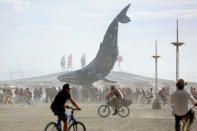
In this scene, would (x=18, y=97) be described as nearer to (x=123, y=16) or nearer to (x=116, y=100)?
(x=123, y=16)

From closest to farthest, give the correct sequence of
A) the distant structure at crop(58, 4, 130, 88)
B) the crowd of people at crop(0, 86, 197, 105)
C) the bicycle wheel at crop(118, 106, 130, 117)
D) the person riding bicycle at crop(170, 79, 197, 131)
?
the person riding bicycle at crop(170, 79, 197, 131) < the bicycle wheel at crop(118, 106, 130, 117) < the crowd of people at crop(0, 86, 197, 105) < the distant structure at crop(58, 4, 130, 88)

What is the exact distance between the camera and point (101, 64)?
210 ft

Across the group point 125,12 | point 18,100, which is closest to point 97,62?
point 125,12

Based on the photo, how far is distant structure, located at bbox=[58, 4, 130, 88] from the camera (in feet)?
205

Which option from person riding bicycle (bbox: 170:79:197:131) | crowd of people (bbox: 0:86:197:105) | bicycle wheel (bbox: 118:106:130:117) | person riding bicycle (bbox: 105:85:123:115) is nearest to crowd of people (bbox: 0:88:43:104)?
crowd of people (bbox: 0:86:197:105)

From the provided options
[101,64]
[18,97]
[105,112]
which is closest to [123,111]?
[105,112]

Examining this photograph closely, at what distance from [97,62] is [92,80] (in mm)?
2589

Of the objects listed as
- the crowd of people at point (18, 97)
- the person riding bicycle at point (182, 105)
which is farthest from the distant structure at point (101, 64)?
the person riding bicycle at point (182, 105)

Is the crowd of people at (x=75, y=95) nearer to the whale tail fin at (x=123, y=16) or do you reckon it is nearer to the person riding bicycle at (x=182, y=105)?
the whale tail fin at (x=123, y=16)

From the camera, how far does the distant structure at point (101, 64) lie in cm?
6247

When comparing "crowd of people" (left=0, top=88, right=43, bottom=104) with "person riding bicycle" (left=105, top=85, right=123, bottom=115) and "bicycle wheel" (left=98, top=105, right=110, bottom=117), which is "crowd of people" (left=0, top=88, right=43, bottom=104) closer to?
"bicycle wheel" (left=98, top=105, right=110, bottom=117)

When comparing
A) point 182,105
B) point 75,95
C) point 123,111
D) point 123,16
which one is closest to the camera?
point 182,105

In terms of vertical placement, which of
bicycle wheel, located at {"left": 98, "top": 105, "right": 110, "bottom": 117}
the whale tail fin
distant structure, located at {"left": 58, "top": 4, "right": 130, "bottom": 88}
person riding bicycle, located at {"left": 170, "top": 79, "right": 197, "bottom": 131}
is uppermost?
the whale tail fin

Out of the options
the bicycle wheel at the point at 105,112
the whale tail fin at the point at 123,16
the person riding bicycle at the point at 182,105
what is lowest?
the bicycle wheel at the point at 105,112
